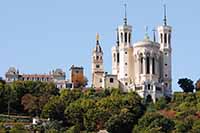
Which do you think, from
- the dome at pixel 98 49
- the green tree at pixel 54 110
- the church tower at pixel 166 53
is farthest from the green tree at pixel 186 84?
the green tree at pixel 54 110

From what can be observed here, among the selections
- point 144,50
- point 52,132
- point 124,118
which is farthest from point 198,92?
point 52,132

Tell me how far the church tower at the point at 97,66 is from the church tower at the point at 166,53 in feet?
25.3

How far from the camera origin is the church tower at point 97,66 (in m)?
123

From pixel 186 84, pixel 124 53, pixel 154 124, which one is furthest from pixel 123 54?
pixel 154 124

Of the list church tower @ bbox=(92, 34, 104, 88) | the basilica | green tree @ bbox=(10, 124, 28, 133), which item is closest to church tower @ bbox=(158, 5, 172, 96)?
the basilica

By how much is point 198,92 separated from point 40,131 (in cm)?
2255

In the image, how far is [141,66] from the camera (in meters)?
118

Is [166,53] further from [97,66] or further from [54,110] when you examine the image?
[54,110]

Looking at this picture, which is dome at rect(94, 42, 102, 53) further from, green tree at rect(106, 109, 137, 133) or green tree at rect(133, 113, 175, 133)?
green tree at rect(133, 113, 175, 133)

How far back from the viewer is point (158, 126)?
9444 centimetres

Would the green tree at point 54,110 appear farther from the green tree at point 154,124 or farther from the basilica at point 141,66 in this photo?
the basilica at point 141,66

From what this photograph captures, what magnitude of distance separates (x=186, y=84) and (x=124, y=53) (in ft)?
25.8

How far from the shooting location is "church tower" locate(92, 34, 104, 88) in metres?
123

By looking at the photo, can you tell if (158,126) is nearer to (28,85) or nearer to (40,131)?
(40,131)
